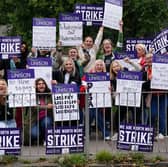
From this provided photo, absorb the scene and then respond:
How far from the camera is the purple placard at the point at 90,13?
1290cm

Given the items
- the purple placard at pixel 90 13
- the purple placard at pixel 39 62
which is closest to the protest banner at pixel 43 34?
the purple placard at pixel 90 13

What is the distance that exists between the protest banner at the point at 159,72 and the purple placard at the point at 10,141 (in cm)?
272

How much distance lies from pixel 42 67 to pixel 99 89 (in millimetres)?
1283

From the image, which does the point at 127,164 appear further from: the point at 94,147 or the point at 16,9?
the point at 16,9

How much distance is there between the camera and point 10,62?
12.5m

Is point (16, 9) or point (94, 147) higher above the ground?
point (16, 9)

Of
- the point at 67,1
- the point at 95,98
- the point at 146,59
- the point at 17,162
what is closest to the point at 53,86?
the point at 95,98

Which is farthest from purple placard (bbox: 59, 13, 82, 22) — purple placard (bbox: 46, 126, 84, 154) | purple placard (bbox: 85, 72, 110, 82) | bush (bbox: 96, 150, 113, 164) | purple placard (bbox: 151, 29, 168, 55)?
bush (bbox: 96, 150, 113, 164)

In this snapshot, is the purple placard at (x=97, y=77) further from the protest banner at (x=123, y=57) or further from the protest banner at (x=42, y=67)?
the protest banner at (x=123, y=57)

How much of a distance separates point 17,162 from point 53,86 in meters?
1.39

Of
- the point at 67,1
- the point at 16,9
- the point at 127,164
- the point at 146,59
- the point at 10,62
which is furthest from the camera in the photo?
the point at 16,9

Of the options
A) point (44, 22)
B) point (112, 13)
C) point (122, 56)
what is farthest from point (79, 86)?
point (112, 13)

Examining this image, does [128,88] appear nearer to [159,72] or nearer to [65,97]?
[159,72]

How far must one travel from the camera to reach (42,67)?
11.4 metres
